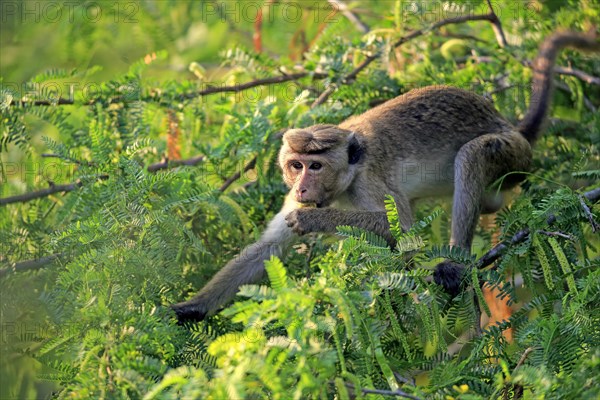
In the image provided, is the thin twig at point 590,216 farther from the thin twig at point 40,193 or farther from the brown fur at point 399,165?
the thin twig at point 40,193

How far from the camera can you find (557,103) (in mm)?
9273

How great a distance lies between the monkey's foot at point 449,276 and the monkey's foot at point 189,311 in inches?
70.9

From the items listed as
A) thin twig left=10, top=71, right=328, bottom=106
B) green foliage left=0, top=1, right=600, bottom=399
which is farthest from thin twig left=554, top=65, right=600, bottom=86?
thin twig left=10, top=71, right=328, bottom=106

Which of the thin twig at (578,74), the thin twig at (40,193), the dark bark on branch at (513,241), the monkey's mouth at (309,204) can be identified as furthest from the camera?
the thin twig at (578,74)

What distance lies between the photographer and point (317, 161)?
682 centimetres

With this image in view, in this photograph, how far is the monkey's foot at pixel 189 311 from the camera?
6.30m

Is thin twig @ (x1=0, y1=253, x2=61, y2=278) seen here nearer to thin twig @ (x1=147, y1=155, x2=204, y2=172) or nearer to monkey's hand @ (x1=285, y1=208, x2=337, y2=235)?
thin twig @ (x1=147, y1=155, x2=204, y2=172)

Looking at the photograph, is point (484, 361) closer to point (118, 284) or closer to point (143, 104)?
point (118, 284)

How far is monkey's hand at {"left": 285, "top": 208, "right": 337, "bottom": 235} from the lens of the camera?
6.54 metres

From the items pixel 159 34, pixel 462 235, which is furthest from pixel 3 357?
pixel 159 34

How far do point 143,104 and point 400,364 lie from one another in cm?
394

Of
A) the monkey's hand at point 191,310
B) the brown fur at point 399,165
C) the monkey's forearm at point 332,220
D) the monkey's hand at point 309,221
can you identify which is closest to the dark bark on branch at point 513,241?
the brown fur at point 399,165

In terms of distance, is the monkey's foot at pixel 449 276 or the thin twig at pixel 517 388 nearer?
the thin twig at pixel 517 388

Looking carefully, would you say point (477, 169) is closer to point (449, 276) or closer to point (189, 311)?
point (449, 276)
